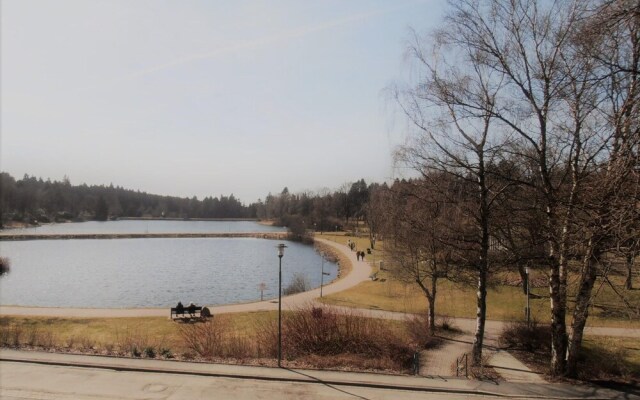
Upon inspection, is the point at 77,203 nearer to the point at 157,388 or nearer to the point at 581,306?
the point at 157,388

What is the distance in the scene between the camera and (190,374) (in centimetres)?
1345

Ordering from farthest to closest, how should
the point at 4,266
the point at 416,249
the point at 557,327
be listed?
1. the point at 4,266
2. the point at 416,249
3. the point at 557,327

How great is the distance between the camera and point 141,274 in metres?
50.1

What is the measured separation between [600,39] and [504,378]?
1050 cm

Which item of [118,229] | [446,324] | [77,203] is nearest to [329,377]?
[446,324]

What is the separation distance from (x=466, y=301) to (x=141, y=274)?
34.1 metres

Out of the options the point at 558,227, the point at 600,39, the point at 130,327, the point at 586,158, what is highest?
the point at 600,39

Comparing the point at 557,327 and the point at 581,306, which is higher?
the point at 581,306

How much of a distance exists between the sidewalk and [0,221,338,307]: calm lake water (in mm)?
20656

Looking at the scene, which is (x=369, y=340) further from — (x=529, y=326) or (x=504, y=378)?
(x=529, y=326)

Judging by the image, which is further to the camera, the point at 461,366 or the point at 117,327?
the point at 117,327

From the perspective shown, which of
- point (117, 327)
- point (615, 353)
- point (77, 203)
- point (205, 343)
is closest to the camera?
point (205, 343)

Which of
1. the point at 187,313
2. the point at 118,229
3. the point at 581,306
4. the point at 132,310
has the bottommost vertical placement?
the point at 132,310

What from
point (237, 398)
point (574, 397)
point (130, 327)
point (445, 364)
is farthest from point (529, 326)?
point (130, 327)
